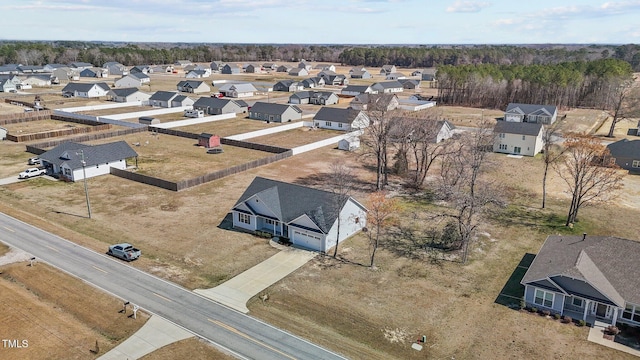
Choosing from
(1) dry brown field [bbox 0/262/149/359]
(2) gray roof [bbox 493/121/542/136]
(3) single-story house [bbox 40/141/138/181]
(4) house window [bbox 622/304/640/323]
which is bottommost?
(1) dry brown field [bbox 0/262/149/359]

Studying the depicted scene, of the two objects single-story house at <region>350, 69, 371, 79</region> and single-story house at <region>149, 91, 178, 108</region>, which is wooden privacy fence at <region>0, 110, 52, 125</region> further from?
single-story house at <region>350, 69, 371, 79</region>

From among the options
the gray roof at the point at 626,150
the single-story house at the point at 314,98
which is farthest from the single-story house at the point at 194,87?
the gray roof at the point at 626,150

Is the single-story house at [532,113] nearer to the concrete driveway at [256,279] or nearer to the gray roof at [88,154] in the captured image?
the concrete driveway at [256,279]

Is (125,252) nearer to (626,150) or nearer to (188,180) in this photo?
(188,180)

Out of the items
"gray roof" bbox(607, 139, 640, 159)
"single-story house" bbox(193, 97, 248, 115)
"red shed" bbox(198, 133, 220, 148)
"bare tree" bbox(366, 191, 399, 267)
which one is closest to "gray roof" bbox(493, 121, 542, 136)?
"gray roof" bbox(607, 139, 640, 159)

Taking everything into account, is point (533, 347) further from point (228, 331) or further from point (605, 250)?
point (228, 331)

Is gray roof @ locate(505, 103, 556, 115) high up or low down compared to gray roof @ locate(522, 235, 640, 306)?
up

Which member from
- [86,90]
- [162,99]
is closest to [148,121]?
[162,99]
